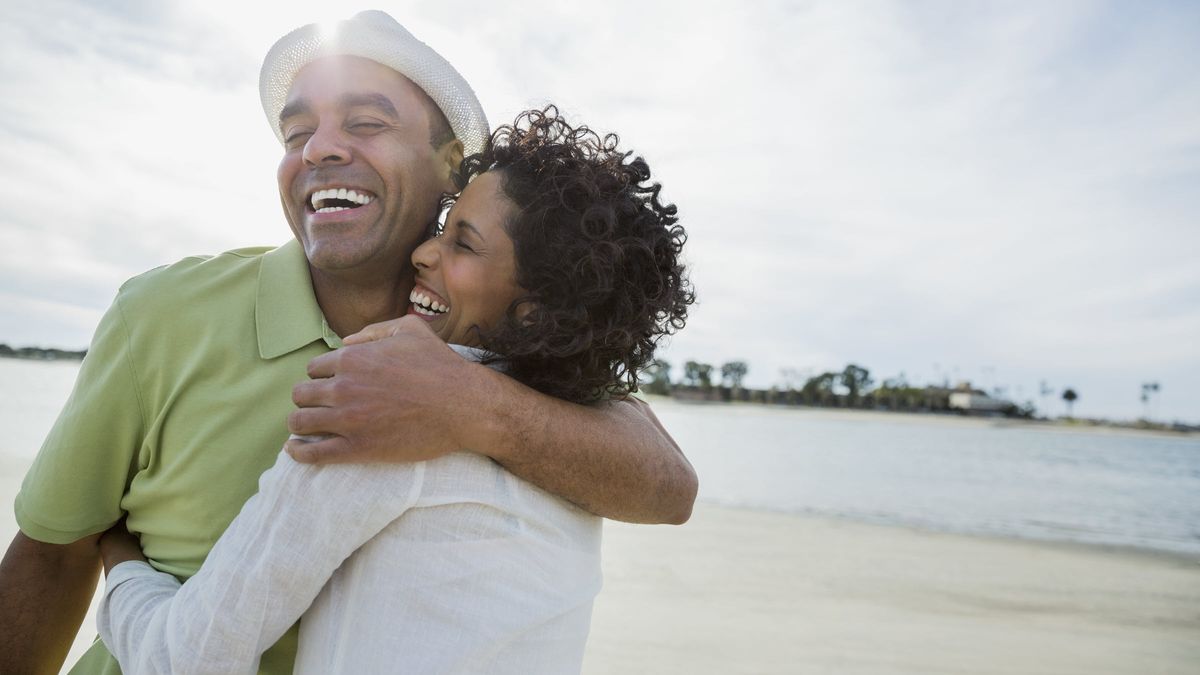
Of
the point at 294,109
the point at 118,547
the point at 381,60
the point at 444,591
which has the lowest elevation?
the point at 118,547

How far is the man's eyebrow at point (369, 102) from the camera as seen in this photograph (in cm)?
245

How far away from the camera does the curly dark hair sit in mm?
1825

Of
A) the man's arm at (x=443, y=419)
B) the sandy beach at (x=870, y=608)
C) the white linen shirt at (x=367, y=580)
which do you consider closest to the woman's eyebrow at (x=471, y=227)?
the man's arm at (x=443, y=419)

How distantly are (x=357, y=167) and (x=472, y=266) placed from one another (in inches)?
25.4

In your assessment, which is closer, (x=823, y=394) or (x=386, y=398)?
(x=386, y=398)

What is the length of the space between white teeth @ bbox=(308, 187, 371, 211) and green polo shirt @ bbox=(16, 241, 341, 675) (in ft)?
1.37

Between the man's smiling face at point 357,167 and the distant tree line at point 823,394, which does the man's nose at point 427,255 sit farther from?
the distant tree line at point 823,394

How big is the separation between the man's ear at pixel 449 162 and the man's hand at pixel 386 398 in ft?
3.57


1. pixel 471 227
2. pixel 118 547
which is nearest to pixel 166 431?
pixel 118 547

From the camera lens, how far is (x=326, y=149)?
7.78 ft

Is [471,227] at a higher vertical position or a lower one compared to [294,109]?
lower

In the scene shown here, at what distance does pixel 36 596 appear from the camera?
2.13 m

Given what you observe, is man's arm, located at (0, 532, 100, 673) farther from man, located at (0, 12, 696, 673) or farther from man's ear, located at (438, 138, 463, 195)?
man's ear, located at (438, 138, 463, 195)

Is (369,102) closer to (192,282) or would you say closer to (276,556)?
(192,282)
